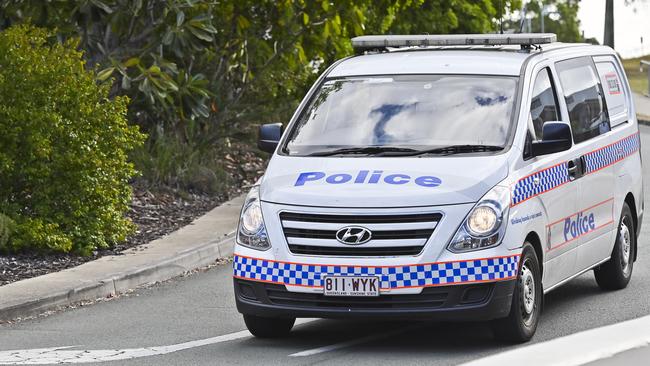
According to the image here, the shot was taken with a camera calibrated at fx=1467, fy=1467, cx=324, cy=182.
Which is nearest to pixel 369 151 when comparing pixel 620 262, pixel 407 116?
pixel 407 116

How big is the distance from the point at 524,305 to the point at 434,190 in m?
0.92

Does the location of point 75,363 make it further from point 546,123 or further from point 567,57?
point 567,57

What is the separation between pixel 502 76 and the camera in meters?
9.53

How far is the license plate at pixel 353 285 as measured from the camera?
834 cm

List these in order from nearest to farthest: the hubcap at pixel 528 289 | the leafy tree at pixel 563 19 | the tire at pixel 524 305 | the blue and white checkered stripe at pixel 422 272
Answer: the blue and white checkered stripe at pixel 422 272 < the tire at pixel 524 305 < the hubcap at pixel 528 289 < the leafy tree at pixel 563 19

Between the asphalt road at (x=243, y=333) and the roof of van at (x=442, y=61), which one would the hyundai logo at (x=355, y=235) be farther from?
the roof of van at (x=442, y=61)

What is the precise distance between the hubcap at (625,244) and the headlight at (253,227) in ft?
11.0

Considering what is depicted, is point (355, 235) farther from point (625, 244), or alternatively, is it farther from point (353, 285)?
point (625, 244)

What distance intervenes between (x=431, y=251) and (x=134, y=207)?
8.45 meters

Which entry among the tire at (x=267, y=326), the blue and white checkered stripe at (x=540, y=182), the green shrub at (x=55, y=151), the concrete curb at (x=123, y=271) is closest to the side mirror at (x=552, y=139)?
the blue and white checkered stripe at (x=540, y=182)

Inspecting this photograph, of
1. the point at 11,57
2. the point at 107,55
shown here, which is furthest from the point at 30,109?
the point at 107,55

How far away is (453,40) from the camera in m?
10.3

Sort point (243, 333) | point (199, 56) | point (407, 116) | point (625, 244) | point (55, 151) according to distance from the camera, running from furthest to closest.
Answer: point (199, 56) < point (55, 151) < point (625, 244) < point (243, 333) < point (407, 116)

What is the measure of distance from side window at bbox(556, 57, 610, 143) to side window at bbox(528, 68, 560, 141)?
0.79 ft
